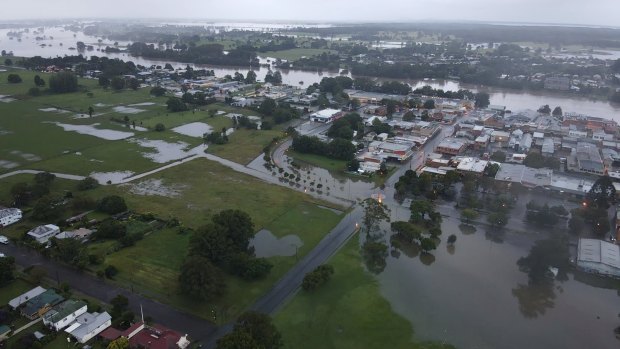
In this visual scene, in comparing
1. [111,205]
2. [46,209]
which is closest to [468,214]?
[111,205]

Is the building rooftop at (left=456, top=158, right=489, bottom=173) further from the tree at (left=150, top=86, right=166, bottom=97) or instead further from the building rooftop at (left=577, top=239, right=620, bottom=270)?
the tree at (left=150, top=86, right=166, bottom=97)

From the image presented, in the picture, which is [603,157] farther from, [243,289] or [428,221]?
[243,289]

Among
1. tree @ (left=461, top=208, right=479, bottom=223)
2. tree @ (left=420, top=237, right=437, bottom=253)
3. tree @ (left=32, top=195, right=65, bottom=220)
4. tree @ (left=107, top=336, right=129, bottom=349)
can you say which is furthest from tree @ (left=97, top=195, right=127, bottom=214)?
tree @ (left=461, top=208, right=479, bottom=223)

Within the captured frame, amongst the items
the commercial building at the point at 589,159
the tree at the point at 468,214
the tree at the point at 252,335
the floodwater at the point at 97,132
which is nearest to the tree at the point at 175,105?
the floodwater at the point at 97,132

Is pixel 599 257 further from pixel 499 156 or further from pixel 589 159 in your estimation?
pixel 589 159

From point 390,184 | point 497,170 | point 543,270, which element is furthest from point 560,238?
point 390,184

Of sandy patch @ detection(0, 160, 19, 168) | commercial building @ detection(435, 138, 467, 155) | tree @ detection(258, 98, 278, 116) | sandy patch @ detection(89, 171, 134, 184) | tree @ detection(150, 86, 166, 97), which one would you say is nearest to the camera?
sandy patch @ detection(89, 171, 134, 184)

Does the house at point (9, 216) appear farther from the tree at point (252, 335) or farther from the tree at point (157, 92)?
the tree at point (157, 92)
